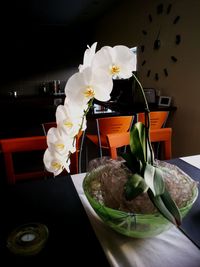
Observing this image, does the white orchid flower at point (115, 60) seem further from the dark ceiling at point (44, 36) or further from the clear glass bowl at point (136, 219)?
the dark ceiling at point (44, 36)

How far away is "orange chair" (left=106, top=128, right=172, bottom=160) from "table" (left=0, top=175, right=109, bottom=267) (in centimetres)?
38

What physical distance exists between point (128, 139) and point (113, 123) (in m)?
0.75

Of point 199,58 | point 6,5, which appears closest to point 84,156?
point 199,58

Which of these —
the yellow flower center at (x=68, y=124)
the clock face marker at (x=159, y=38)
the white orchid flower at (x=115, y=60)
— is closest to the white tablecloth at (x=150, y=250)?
the yellow flower center at (x=68, y=124)

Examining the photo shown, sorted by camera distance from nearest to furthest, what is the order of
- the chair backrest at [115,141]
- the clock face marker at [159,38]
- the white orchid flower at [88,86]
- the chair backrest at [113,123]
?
the white orchid flower at [88,86] < the chair backrest at [115,141] < the chair backrest at [113,123] < the clock face marker at [159,38]

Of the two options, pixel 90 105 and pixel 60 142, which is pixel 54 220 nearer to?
pixel 60 142

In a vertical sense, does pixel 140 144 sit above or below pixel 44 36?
below

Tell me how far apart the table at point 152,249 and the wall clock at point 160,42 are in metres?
2.73

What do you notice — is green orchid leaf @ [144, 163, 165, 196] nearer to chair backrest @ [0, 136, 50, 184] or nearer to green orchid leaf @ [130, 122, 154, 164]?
green orchid leaf @ [130, 122, 154, 164]

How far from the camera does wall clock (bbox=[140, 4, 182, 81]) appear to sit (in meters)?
3.01

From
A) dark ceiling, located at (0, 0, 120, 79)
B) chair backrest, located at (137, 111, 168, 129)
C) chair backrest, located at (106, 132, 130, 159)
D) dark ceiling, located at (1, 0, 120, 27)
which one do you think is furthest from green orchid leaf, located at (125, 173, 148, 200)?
dark ceiling, located at (0, 0, 120, 79)

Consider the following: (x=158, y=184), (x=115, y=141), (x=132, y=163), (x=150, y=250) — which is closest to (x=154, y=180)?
(x=158, y=184)

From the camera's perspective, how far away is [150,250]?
657 mm

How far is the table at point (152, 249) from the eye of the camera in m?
0.62
